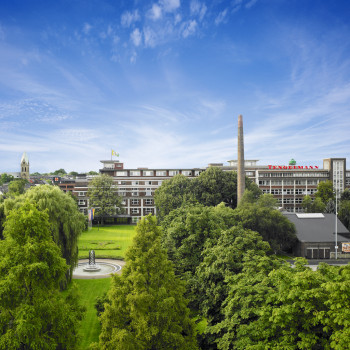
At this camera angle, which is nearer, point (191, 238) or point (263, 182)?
point (191, 238)

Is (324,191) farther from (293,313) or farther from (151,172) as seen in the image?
(293,313)

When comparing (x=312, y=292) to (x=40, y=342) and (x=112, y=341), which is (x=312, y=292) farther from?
(x=40, y=342)

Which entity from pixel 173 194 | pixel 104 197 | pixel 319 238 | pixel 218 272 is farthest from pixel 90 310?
pixel 104 197

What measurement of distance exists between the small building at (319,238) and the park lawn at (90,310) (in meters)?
28.1

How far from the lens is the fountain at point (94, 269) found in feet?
123

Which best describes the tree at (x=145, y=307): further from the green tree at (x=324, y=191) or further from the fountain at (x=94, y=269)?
the green tree at (x=324, y=191)

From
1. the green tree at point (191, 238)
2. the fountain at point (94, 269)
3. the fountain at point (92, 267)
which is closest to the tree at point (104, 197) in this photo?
the fountain at point (94, 269)

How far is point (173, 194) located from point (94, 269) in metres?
28.4

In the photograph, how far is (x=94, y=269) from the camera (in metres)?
39.0

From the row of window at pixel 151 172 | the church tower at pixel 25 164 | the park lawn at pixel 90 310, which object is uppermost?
the church tower at pixel 25 164

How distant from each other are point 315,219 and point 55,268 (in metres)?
45.1

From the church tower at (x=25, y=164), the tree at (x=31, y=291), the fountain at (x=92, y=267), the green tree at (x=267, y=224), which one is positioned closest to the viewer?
the tree at (x=31, y=291)

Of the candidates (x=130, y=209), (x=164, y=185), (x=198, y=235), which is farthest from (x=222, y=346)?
(x=130, y=209)

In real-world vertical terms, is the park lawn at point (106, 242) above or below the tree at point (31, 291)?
below
